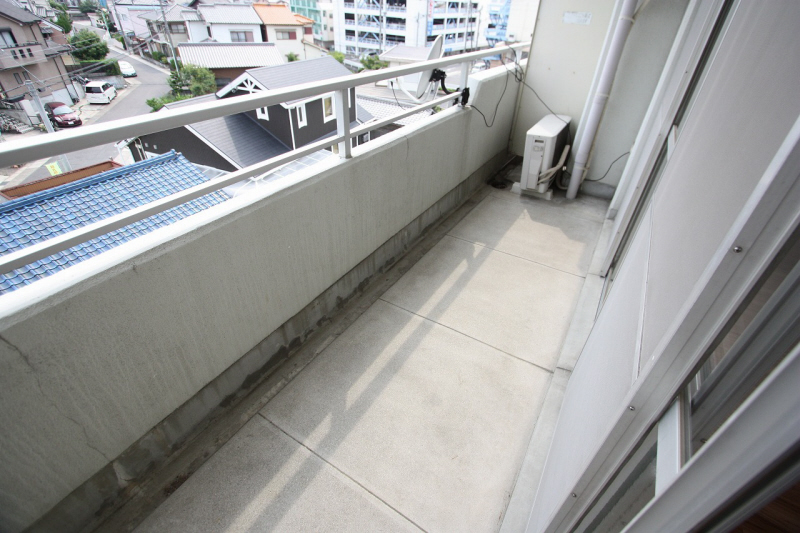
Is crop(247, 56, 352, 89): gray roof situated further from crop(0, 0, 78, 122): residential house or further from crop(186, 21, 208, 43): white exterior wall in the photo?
crop(186, 21, 208, 43): white exterior wall

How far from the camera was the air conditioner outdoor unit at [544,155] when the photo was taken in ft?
12.8

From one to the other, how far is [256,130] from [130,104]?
515 inches

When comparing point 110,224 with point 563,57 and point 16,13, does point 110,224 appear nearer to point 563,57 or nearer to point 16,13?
→ point 563,57

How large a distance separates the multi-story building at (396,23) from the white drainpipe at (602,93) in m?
35.9

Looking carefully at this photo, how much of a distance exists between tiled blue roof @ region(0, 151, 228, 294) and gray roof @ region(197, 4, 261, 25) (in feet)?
91.3

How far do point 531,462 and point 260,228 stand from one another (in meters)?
1.79

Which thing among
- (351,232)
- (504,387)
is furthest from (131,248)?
(504,387)

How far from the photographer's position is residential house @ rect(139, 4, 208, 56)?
27.0 meters

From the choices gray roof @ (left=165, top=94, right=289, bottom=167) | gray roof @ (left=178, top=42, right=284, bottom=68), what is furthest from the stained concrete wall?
gray roof @ (left=178, top=42, right=284, bottom=68)

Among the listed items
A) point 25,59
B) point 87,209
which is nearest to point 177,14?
point 25,59

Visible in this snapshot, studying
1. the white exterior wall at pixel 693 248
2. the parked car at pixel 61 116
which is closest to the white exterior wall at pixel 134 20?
the parked car at pixel 61 116

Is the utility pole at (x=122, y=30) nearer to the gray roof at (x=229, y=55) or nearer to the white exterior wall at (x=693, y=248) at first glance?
the gray roof at (x=229, y=55)

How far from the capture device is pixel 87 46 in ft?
57.1

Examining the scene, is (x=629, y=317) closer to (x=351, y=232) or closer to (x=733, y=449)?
(x=733, y=449)
